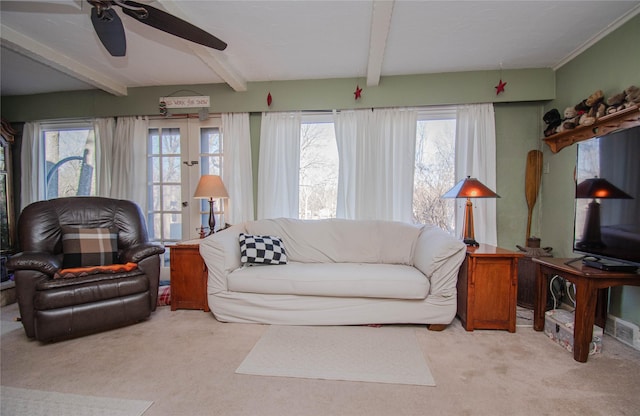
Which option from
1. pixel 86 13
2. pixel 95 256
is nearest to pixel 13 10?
pixel 86 13

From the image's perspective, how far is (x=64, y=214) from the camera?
252 cm

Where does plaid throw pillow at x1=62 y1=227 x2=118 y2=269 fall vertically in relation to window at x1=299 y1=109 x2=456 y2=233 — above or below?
below

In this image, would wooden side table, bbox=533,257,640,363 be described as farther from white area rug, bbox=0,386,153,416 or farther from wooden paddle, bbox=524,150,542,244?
white area rug, bbox=0,386,153,416

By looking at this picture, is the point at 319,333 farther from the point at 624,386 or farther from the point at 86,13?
the point at 86,13

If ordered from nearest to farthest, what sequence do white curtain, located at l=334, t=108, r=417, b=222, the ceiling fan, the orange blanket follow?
the ceiling fan, the orange blanket, white curtain, located at l=334, t=108, r=417, b=222

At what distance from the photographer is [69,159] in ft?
12.3

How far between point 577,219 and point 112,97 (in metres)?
5.04

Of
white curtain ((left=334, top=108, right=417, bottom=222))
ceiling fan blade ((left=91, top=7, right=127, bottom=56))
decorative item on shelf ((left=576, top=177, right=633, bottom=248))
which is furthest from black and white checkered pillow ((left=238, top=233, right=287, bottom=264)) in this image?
decorative item on shelf ((left=576, top=177, right=633, bottom=248))

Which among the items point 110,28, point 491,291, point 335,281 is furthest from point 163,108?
point 491,291

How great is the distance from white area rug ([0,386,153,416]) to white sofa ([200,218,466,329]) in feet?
3.19

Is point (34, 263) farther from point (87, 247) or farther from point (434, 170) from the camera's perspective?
point (434, 170)

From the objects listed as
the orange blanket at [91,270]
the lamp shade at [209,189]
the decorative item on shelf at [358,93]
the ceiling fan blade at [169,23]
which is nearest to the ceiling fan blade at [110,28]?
the ceiling fan blade at [169,23]

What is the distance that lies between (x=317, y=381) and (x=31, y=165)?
4635 mm

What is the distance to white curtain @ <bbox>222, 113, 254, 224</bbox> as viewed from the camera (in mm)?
3389
